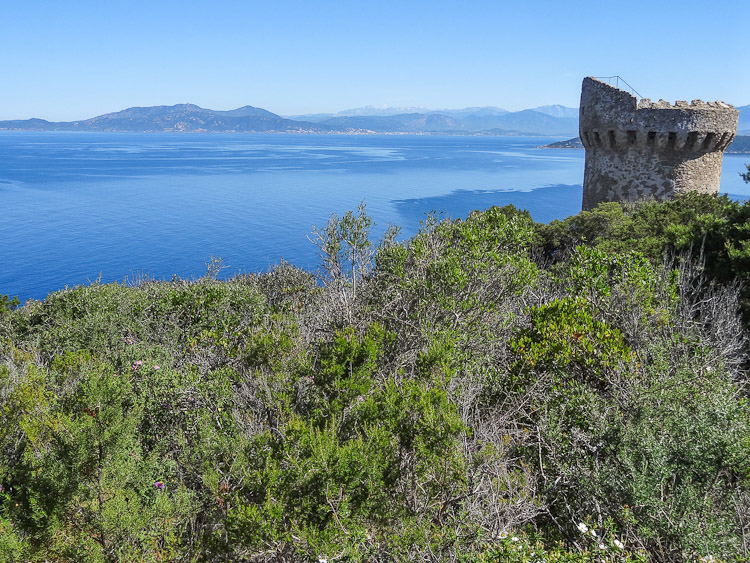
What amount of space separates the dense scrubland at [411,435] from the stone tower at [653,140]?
14585 mm

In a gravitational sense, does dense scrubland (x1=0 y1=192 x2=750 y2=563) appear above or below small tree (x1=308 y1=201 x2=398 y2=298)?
below

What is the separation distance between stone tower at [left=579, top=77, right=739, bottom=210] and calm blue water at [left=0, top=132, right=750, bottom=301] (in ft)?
35.2

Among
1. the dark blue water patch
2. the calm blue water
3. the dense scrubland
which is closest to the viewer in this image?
the dense scrubland

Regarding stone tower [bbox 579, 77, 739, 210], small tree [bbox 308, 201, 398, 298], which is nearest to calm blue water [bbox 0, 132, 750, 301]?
small tree [bbox 308, 201, 398, 298]

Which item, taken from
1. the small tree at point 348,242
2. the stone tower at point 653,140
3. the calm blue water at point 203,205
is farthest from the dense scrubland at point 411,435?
the stone tower at point 653,140

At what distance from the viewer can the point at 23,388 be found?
656 centimetres

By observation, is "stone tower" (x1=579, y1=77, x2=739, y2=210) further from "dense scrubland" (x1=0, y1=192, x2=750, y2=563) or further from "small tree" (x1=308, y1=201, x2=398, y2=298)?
"small tree" (x1=308, y1=201, x2=398, y2=298)

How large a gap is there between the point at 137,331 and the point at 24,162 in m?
113

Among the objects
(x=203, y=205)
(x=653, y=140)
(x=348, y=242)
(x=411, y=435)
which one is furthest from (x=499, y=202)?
(x=411, y=435)

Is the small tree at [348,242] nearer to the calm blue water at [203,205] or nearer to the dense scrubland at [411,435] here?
the dense scrubland at [411,435]

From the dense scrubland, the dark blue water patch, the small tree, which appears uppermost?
the small tree

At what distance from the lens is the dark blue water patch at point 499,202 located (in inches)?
2099

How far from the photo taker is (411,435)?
18.9 ft

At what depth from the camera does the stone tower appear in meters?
22.5
